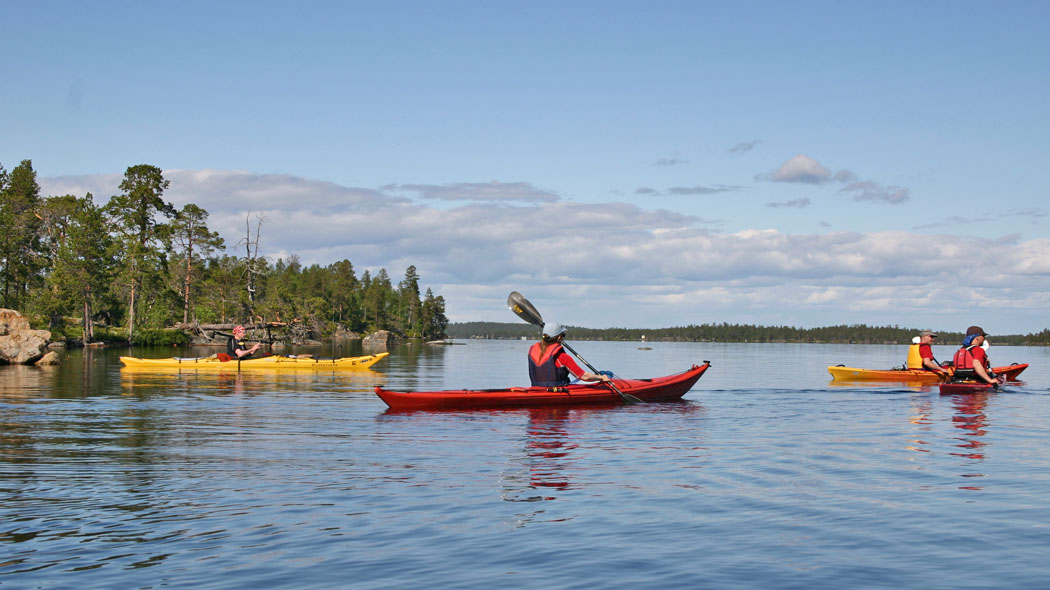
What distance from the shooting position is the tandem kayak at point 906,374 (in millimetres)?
27406

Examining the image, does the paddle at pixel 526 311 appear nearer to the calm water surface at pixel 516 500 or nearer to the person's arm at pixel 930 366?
the calm water surface at pixel 516 500

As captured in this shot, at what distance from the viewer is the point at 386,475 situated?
34.2ft

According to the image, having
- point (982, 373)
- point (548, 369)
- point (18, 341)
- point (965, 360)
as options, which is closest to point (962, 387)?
point (982, 373)

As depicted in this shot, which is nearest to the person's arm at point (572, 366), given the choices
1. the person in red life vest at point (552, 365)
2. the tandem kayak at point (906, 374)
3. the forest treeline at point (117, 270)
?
the person in red life vest at point (552, 365)

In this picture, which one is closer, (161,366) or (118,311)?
(161,366)

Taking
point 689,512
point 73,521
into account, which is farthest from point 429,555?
point 73,521

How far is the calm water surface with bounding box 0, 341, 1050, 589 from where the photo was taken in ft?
21.3

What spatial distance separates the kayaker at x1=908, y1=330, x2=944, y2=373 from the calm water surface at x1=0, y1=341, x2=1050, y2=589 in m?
9.07

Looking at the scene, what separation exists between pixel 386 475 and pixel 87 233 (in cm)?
5521

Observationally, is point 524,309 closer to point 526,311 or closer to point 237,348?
point 526,311

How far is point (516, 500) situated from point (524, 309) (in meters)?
11.8

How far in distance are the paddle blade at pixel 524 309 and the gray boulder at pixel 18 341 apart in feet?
80.4

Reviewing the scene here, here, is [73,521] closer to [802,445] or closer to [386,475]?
[386,475]

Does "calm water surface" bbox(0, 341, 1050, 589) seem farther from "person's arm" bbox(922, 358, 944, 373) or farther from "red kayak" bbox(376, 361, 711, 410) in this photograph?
"person's arm" bbox(922, 358, 944, 373)
